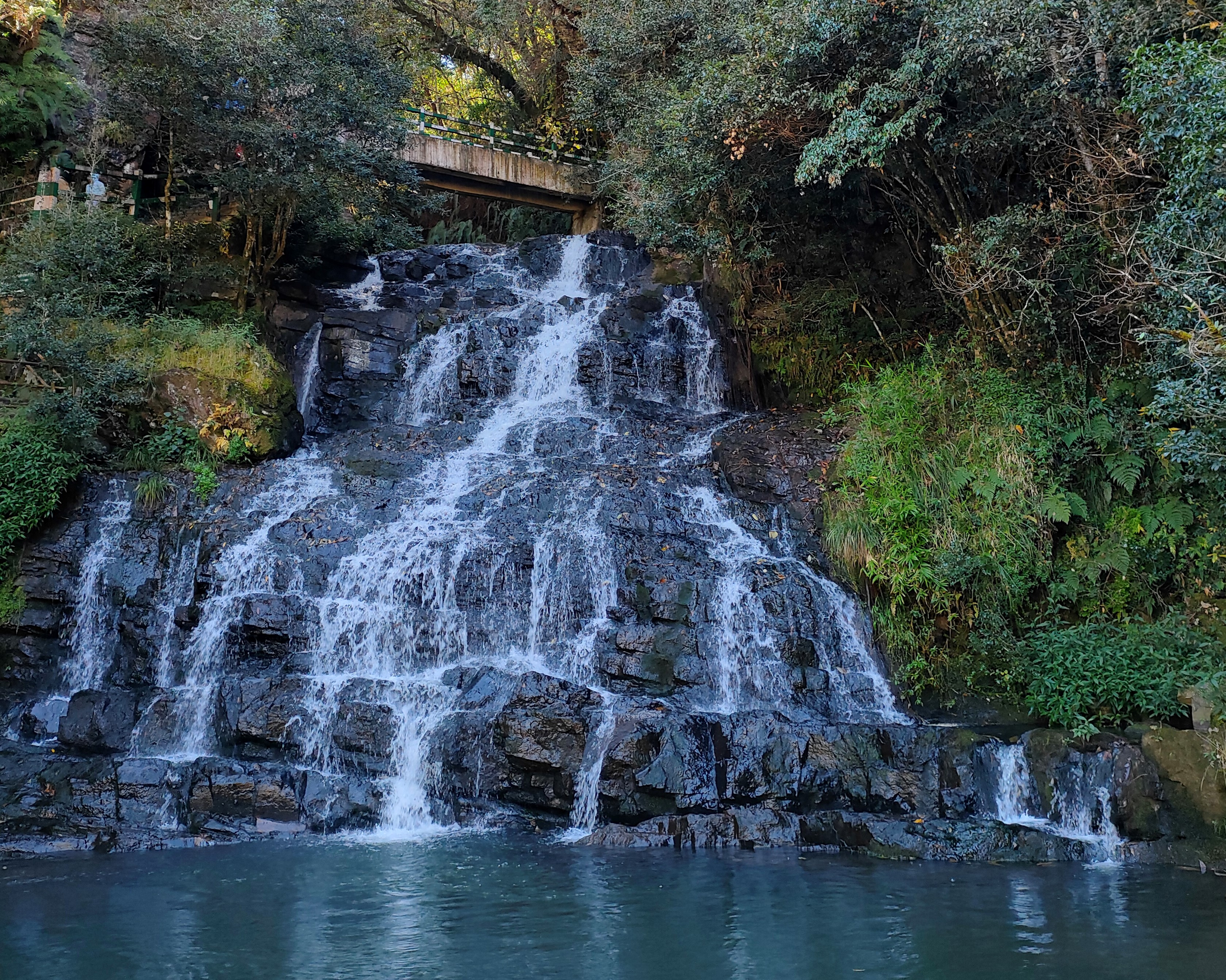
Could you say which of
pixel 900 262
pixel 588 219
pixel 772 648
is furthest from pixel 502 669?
pixel 588 219

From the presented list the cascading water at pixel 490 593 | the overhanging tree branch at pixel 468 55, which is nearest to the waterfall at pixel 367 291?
the cascading water at pixel 490 593

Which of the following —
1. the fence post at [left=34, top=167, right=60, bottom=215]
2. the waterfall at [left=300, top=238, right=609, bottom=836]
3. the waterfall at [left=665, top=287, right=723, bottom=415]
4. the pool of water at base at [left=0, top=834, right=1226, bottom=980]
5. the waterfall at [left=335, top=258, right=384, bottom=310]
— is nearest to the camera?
the pool of water at base at [left=0, top=834, right=1226, bottom=980]

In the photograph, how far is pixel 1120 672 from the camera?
9.56 m

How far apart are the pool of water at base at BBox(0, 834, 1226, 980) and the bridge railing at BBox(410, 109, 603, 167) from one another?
1937 cm

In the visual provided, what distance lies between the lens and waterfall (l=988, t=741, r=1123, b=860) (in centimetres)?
866

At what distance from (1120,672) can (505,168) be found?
19.3 m

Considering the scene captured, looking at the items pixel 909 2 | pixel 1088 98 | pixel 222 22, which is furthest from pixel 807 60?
pixel 222 22

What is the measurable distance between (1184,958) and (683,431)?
1120 cm

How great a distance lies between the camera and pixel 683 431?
1596 cm

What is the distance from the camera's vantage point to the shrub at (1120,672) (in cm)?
927

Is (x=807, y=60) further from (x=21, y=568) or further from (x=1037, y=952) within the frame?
(x=21, y=568)

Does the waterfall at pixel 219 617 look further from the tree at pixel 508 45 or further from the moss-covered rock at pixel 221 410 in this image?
the tree at pixel 508 45

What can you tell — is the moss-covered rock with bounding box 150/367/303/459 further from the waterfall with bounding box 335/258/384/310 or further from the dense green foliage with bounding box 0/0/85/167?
the dense green foliage with bounding box 0/0/85/167

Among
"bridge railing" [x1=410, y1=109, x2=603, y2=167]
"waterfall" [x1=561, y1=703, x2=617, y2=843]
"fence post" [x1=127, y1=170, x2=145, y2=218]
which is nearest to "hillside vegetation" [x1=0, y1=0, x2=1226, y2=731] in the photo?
"fence post" [x1=127, y1=170, x2=145, y2=218]
